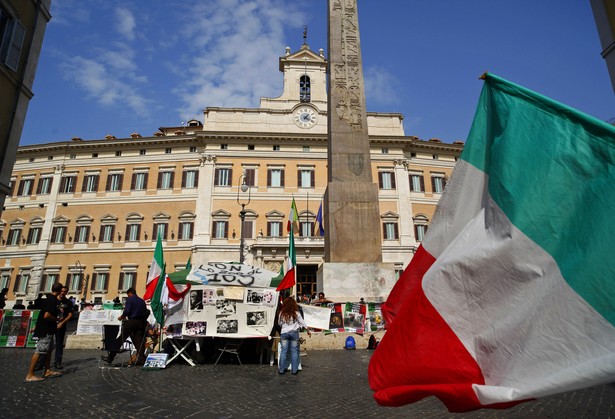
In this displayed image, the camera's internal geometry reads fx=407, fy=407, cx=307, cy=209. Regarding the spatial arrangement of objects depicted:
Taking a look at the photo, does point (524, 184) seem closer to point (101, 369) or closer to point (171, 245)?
point (101, 369)

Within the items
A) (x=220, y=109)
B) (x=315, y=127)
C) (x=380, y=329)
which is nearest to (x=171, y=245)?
(x=220, y=109)

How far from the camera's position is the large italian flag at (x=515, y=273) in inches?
49.1

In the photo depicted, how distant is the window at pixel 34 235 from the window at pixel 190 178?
1002 centimetres

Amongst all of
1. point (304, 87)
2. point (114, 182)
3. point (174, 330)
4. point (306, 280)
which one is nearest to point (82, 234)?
point (114, 182)

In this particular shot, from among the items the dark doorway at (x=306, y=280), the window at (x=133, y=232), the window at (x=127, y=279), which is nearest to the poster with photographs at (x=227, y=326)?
the dark doorway at (x=306, y=280)

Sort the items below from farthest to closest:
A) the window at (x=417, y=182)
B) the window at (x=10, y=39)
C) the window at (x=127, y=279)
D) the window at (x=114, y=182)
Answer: the window at (x=417, y=182)
the window at (x=114, y=182)
the window at (x=127, y=279)
the window at (x=10, y=39)

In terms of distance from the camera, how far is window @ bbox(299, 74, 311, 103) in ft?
98.0

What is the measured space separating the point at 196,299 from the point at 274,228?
752 inches

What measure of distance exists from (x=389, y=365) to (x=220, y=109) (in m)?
28.5

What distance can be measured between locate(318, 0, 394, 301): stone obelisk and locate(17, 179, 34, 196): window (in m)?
26.6

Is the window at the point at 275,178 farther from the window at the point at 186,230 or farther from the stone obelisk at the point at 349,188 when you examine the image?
the stone obelisk at the point at 349,188

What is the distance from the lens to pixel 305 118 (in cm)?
2847

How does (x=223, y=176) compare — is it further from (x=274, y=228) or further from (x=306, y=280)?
(x=306, y=280)

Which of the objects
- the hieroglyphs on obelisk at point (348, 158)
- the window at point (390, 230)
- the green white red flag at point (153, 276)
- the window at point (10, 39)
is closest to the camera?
the green white red flag at point (153, 276)
